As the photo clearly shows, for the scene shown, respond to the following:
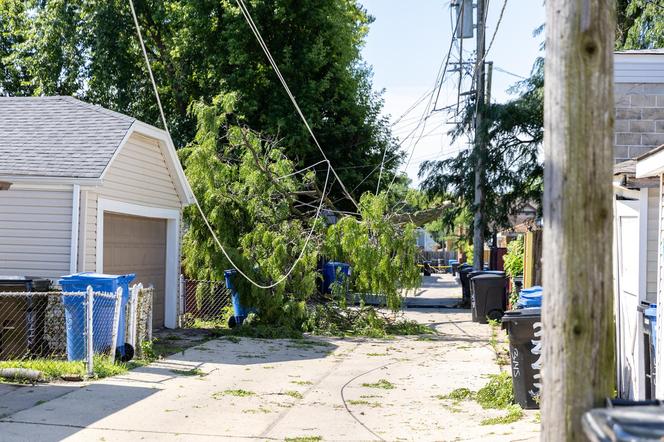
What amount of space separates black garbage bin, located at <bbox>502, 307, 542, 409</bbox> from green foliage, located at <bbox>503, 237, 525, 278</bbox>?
12.9 metres

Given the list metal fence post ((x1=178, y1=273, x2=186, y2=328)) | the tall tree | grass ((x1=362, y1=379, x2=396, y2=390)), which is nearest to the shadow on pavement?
grass ((x1=362, y1=379, x2=396, y2=390))

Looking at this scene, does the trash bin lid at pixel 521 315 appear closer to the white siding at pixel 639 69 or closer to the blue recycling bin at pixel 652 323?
the blue recycling bin at pixel 652 323

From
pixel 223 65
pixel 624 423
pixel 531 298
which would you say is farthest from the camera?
pixel 223 65

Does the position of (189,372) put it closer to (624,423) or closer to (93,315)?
(93,315)

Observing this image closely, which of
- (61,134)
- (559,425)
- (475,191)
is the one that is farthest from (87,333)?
(475,191)

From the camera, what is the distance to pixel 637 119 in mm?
11539

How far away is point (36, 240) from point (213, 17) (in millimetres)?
16869

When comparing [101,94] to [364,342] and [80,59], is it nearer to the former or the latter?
[80,59]

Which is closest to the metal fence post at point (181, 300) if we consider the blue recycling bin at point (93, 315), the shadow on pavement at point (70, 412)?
the blue recycling bin at point (93, 315)

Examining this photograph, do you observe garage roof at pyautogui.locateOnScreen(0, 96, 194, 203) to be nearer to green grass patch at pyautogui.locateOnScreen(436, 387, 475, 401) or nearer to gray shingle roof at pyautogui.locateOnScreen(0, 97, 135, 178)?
gray shingle roof at pyautogui.locateOnScreen(0, 97, 135, 178)

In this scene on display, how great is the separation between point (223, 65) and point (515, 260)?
12484 mm

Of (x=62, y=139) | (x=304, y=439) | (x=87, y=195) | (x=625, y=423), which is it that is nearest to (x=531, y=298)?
(x=304, y=439)

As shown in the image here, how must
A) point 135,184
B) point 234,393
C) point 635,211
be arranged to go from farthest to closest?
point 135,184
point 234,393
point 635,211

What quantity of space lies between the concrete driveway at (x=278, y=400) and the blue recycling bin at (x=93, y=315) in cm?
80
